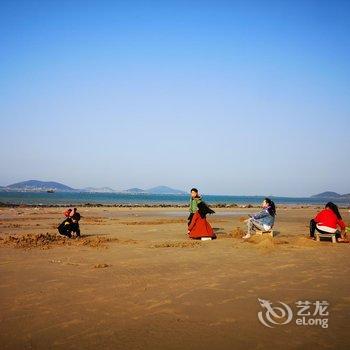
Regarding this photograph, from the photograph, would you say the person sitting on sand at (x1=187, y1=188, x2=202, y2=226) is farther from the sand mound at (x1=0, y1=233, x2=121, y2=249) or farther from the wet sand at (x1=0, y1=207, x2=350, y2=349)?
the wet sand at (x1=0, y1=207, x2=350, y2=349)

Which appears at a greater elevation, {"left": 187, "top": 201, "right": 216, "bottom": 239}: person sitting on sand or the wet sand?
{"left": 187, "top": 201, "right": 216, "bottom": 239}: person sitting on sand

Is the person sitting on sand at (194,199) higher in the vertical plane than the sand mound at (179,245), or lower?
higher

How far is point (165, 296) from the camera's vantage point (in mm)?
6191

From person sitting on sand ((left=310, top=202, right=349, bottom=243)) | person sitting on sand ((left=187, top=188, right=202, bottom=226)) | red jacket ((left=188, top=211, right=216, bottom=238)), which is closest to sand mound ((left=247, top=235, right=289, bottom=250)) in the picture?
red jacket ((left=188, top=211, right=216, bottom=238))

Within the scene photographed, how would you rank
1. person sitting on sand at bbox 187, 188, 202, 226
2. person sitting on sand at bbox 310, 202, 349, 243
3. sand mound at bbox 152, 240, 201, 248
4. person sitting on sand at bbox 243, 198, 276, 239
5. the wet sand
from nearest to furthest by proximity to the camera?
the wet sand → sand mound at bbox 152, 240, 201, 248 → person sitting on sand at bbox 310, 202, 349, 243 → person sitting on sand at bbox 243, 198, 276, 239 → person sitting on sand at bbox 187, 188, 202, 226

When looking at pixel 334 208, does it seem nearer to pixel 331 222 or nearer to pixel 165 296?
pixel 331 222

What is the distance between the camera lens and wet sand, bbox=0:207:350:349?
175 inches

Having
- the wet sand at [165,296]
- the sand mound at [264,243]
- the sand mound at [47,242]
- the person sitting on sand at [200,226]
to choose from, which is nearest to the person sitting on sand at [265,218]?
the sand mound at [264,243]

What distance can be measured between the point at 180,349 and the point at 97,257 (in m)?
6.20

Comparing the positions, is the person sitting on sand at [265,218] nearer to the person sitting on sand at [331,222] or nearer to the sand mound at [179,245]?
the person sitting on sand at [331,222]

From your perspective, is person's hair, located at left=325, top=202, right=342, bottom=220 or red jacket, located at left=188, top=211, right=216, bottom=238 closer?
person's hair, located at left=325, top=202, right=342, bottom=220

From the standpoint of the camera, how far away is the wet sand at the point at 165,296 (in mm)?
4457

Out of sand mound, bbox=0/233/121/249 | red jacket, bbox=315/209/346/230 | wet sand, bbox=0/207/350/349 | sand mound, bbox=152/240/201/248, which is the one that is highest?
red jacket, bbox=315/209/346/230

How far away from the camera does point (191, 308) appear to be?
556 cm
